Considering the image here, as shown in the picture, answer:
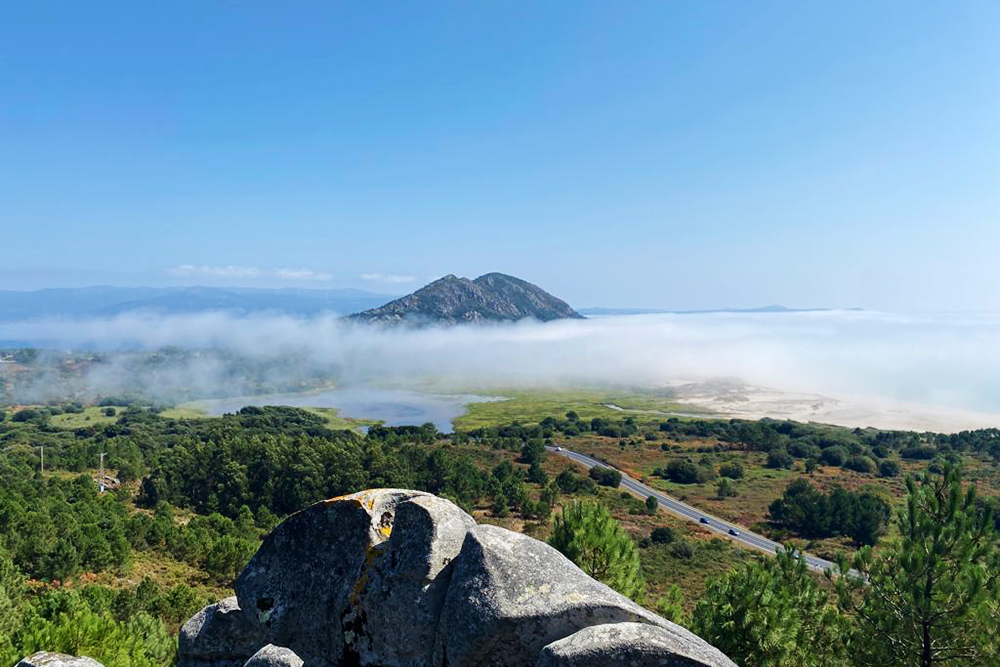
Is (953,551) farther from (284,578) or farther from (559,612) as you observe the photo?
(284,578)

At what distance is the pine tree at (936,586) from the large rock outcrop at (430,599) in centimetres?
1315

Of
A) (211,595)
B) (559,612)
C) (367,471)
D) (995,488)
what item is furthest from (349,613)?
Result: (995,488)

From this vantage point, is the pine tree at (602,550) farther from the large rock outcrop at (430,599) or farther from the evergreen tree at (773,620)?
the large rock outcrop at (430,599)

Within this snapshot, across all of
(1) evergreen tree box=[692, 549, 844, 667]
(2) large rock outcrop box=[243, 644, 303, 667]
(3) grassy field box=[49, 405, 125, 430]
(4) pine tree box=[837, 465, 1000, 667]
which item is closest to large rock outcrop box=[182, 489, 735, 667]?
(2) large rock outcrop box=[243, 644, 303, 667]

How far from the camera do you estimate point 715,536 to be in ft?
268

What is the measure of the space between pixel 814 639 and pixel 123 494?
86.8 metres

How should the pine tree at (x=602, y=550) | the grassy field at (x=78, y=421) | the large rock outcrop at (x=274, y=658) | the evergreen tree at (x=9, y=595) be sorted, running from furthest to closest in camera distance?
the grassy field at (x=78, y=421)
the pine tree at (x=602, y=550)
the evergreen tree at (x=9, y=595)
the large rock outcrop at (x=274, y=658)

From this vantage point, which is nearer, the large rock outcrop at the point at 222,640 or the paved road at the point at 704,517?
the large rock outcrop at the point at 222,640

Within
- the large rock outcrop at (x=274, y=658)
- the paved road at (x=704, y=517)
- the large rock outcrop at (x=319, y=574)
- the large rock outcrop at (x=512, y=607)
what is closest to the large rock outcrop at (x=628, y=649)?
the large rock outcrop at (x=512, y=607)

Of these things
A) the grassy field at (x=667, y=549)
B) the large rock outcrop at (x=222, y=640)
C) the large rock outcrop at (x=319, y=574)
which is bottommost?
the grassy field at (x=667, y=549)

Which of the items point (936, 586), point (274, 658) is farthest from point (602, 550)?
point (274, 658)

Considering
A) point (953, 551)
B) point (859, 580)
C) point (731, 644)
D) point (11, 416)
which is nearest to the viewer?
point (953, 551)

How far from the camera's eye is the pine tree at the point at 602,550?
86.1 feet

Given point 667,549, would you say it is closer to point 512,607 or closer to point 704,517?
point 704,517
